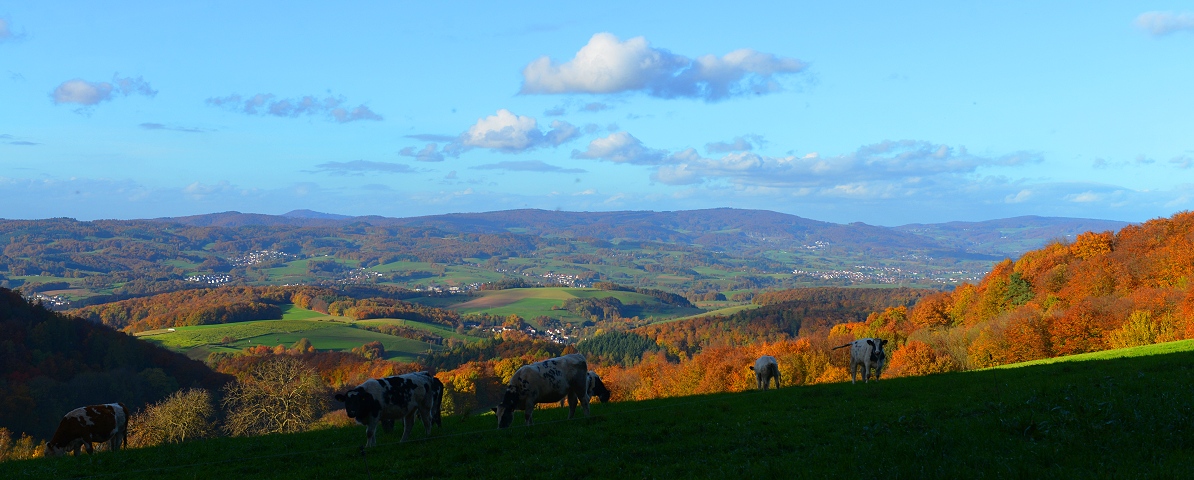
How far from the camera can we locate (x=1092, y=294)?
73.0 m

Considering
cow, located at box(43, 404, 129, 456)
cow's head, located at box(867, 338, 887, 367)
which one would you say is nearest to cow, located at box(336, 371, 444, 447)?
cow, located at box(43, 404, 129, 456)

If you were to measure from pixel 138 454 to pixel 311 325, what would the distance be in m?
154

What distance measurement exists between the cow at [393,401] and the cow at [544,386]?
181cm

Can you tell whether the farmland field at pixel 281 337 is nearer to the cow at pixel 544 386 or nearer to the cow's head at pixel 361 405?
the cow at pixel 544 386

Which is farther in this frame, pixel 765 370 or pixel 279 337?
pixel 279 337

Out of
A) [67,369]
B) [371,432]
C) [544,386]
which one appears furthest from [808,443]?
[67,369]

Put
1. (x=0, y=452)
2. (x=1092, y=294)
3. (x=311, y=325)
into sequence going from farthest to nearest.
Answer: (x=311, y=325), (x=1092, y=294), (x=0, y=452)

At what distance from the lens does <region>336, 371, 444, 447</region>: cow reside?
628 inches

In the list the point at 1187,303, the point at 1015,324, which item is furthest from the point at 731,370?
the point at 1187,303

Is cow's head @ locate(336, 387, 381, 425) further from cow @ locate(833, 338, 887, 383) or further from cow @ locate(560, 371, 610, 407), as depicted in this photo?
cow @ locate(833, 338, 887, 383)

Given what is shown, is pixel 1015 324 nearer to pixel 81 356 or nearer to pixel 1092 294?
pixel 1092 294

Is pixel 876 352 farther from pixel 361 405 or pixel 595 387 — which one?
pixel 361 405

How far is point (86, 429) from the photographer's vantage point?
65.4 feet

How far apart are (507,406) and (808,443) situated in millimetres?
7968
